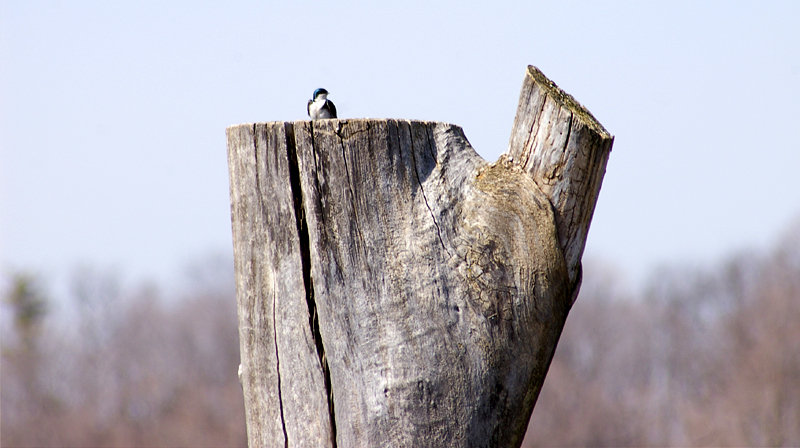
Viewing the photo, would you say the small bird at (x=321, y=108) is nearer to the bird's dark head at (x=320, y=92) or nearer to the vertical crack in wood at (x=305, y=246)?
the bird's dark head at (x=320, y=92)

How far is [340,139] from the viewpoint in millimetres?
2201

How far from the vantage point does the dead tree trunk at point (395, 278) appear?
2.16 metres

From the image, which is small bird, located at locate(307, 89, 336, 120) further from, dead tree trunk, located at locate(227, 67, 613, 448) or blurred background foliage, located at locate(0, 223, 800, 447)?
blurred background foliage, located at locate(0, 223, 800, 447)

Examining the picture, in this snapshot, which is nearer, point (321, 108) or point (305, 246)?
point (305, 246)

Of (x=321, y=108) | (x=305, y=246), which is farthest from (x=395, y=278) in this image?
(x=321, y=108)

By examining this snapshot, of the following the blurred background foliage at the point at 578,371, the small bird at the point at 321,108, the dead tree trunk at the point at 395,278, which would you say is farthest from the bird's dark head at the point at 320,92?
the blurred background foliage at the point at 578,371

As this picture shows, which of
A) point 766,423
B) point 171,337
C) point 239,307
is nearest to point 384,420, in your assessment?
point 239,307

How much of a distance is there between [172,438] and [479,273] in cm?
3165

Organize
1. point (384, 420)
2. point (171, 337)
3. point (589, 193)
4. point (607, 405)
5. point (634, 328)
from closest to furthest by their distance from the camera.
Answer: point (384, 420) → point (589, 193) → point (607, 405) → point (171, 337) → point (634, 328)

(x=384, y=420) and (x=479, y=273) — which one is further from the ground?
(x=479, y=273)

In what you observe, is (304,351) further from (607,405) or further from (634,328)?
(634,328)

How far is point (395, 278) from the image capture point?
2188 millimetres

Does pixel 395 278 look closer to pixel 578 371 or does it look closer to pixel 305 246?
pixel 305 246

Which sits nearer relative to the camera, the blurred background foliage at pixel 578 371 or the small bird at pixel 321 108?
the small bird at pixel 321 108
